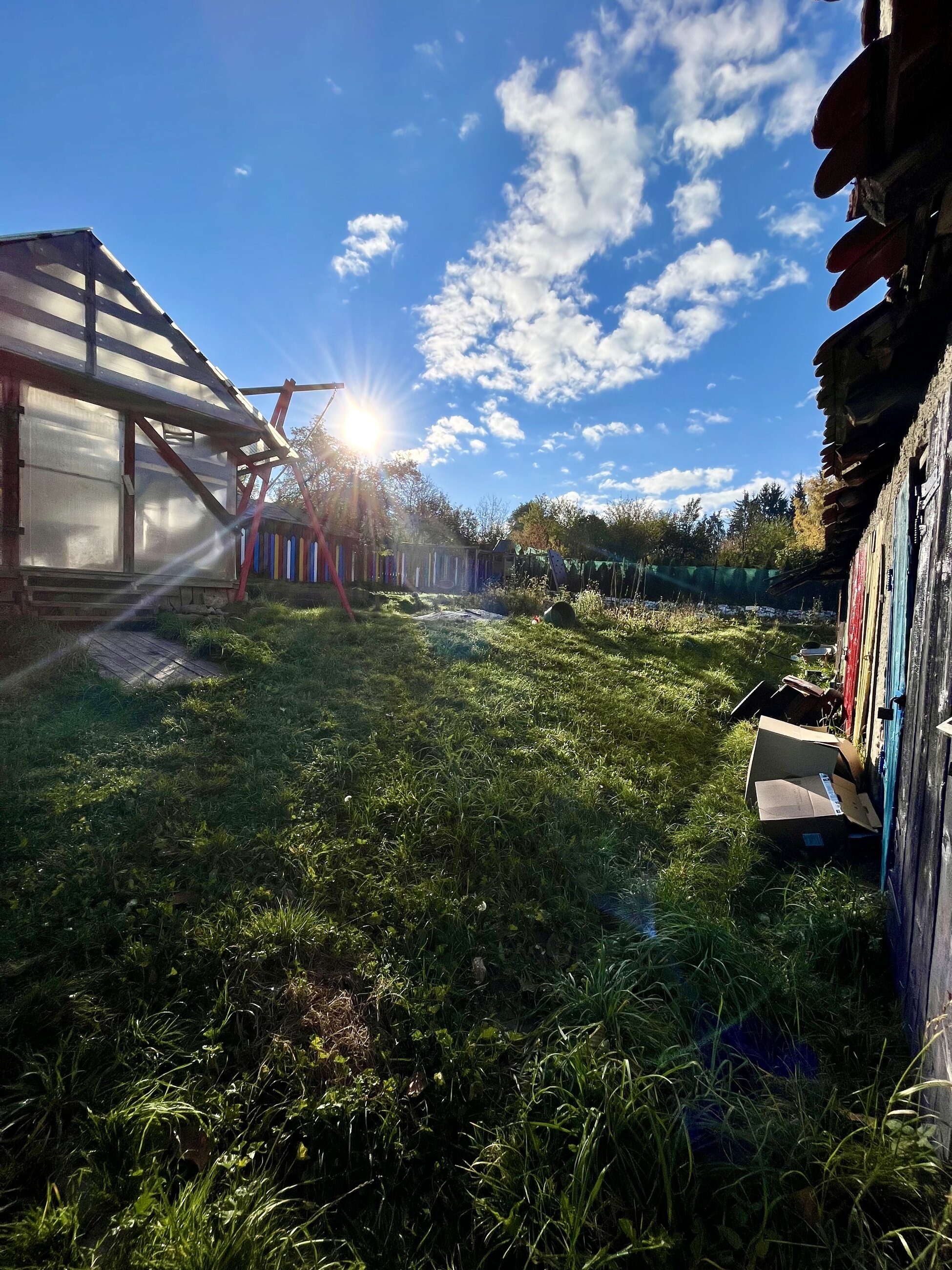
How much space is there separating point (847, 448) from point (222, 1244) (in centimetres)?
477

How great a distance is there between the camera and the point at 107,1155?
60.9 inches

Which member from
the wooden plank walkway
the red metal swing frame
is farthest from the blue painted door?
the red metal swing frame

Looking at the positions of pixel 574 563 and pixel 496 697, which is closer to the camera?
pixel 496 697

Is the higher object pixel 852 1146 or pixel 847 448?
pixel 847 448

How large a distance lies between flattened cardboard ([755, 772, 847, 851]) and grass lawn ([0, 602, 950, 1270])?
0.18 metres

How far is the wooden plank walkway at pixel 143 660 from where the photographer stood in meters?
5.01

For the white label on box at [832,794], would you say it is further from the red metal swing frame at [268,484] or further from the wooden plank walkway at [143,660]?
the red metal swing frame at [268,484]

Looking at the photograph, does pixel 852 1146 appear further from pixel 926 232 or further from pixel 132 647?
pixel 132 647

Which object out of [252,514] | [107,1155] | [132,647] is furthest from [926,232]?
[252,514]

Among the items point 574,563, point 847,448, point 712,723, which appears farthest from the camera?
point 574,563

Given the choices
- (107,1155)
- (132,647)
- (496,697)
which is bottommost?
(107,1155)

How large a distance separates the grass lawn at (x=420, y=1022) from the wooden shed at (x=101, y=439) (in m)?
2.74

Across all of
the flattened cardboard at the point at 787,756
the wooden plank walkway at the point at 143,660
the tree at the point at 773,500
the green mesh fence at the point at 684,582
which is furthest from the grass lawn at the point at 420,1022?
the tree at the point at 773,500

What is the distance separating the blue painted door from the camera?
8.75ft
